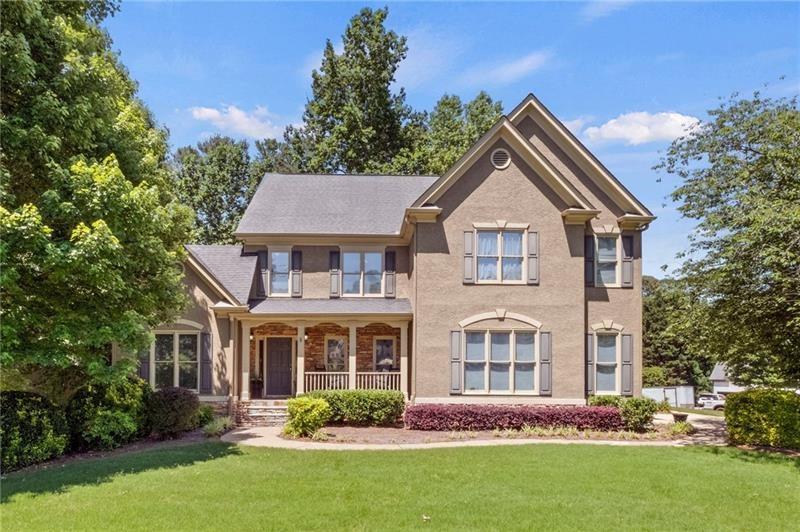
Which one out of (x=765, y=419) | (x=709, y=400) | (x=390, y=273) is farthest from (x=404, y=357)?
(x=709, y=400)

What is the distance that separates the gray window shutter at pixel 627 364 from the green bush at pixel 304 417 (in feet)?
32.8

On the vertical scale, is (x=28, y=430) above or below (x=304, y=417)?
above

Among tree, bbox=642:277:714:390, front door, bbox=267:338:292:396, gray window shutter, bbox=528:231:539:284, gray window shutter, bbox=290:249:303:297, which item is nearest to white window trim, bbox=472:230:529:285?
gray window shutter, bbox=528:231:539:284

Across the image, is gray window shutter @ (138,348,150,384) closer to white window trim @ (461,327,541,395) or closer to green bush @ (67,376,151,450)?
green bush @ (67,376,151,450)

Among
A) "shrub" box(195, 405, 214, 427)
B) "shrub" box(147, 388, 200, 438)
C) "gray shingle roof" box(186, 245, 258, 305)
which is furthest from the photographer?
"gray shingle roof" box(186, 245, 258, 305)

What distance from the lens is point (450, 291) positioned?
18.2 m

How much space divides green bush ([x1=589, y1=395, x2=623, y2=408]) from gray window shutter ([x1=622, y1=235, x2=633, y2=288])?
384 cm

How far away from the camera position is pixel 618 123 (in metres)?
29.7

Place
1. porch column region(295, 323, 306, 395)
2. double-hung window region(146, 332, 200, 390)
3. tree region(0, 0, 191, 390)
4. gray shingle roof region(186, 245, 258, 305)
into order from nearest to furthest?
tree region(0, 0, 191, 390)
double-hung window region(146, 332, 200, 390)
porch column region(295, 323, 306, 395)
gray shingle roof region(186, 245, 258, 305)

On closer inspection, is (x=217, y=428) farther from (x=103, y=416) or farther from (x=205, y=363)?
(x=205, y=363)

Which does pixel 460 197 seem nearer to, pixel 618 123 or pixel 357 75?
pixel 618 123

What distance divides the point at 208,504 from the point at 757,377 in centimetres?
1807

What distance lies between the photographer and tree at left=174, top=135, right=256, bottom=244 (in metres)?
38.5

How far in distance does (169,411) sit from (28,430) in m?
3.80
